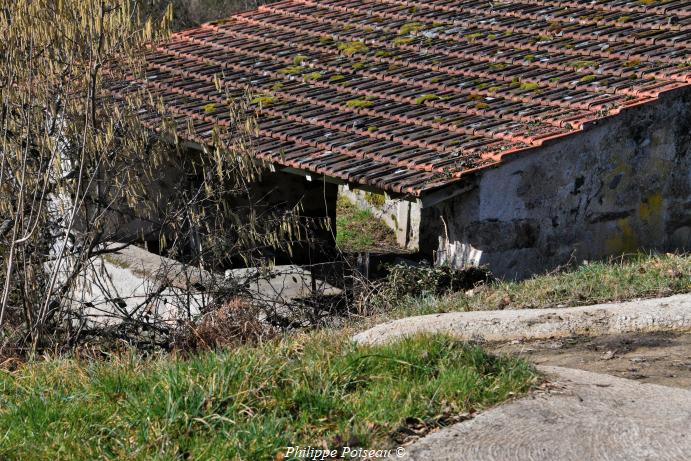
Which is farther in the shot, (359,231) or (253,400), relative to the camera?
(359,231)

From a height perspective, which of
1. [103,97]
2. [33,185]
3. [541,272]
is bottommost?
[541,272]

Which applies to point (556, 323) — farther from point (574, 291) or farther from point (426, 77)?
point (426, 77)

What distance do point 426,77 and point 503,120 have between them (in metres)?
1.56

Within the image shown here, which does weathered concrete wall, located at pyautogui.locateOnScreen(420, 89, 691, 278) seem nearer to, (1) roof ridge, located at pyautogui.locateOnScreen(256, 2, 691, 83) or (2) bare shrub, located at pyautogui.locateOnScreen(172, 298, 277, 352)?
(1) roof ridge, located at pyautogui.locateOnScreen(256, 2, 691, 83)

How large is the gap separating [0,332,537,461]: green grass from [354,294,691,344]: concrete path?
1.00 m

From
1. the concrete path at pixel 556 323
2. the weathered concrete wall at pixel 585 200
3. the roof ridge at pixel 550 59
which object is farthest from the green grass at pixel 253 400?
the roof ridge at pixel 550 59

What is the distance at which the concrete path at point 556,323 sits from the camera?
5.53 meters

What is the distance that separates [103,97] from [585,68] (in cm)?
478

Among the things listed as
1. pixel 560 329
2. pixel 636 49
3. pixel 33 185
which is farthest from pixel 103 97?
pixel 636 49

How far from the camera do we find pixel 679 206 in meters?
9.51

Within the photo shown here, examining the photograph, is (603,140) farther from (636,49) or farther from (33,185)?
(33,185)

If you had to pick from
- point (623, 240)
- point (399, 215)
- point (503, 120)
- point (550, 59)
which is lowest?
point (399, 215)

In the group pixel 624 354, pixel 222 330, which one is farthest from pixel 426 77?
pixel 624 354

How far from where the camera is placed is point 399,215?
1518 cm
